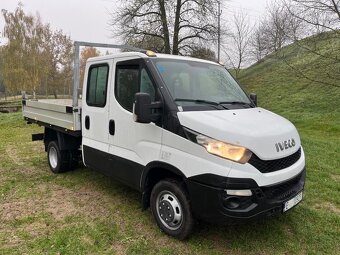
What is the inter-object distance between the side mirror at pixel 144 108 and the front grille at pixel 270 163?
1.19 metres

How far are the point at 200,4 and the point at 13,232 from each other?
19175mm

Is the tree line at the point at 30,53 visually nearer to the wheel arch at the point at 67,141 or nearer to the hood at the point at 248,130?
the wheel arch at the point at 67,141

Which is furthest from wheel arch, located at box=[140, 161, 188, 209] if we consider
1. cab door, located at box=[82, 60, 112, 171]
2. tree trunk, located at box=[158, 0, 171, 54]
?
tree trunk, located at box=[158, 0, 171, 54]

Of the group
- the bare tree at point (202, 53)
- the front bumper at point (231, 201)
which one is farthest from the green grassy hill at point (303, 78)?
the front bumper at point (231, 201)

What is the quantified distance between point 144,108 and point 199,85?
1004mm

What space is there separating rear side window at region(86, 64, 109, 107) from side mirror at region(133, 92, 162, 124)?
126cm

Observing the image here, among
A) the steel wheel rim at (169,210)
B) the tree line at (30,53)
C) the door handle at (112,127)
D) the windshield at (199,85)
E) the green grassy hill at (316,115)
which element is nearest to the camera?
the steel wheel rim at (169,210)

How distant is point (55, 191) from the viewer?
5633 mm

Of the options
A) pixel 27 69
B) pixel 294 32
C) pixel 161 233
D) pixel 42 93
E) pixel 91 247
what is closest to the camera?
pixel 91 247

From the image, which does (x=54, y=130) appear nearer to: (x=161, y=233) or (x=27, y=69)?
(x=161, y=233)

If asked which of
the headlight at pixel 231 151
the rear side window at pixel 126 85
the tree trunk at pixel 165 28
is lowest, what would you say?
the headlight at pixel 231 151

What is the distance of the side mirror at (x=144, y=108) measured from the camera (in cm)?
356

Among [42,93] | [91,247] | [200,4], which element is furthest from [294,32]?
[42,93]

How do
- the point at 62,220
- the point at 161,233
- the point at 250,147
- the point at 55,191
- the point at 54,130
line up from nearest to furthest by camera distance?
the point at 250,147 < the point at 161,233 < the point at 62,220 < the point at 55,191 < the point at 54,130
